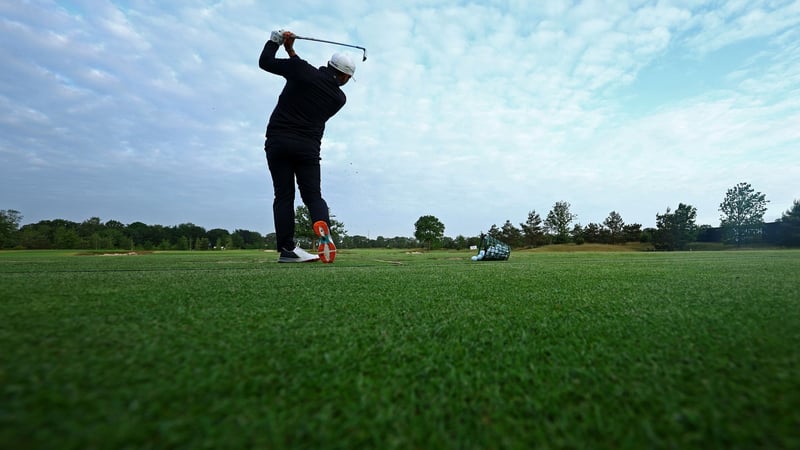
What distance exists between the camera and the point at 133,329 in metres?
1.02

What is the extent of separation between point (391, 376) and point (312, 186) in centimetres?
379

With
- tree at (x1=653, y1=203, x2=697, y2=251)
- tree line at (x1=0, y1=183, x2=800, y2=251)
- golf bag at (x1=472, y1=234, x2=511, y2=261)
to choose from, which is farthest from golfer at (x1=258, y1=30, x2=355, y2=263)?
tree at (x1=653, y1=203, x2=697, y2=251)

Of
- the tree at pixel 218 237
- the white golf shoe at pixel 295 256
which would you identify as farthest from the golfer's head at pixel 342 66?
the tree at pixel 218 237

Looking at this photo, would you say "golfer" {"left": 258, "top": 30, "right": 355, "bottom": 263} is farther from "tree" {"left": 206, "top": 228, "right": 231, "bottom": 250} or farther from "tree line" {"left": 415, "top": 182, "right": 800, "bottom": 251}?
"tree" {"left": 206, "top": 228, "right": 231, "bottom": 250}

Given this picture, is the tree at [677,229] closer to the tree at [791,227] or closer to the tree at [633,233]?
the tree at [633,233]

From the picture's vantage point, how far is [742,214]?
4175cm

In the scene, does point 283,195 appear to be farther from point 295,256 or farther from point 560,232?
point 560,232

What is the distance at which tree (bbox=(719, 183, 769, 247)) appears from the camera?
1545 inches

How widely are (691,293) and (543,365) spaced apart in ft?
5.04

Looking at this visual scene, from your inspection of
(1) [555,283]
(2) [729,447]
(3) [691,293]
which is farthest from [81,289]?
(3) [691,293]

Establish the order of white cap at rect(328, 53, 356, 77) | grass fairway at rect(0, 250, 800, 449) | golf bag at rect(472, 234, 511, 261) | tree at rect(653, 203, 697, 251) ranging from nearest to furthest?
grass fairway at rect(0, 250, 800, 449) → white cap at rect(328, 53, 356, 77) → golf bag at rect(472, 234, 511, 261) → tree at rect(653, 203, 697, 251)

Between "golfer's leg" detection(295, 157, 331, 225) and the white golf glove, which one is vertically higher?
the white golf glove

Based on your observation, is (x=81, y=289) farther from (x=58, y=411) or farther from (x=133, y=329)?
(x=58, y=411)

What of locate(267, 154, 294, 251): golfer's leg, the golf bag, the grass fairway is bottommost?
the grass fairway
